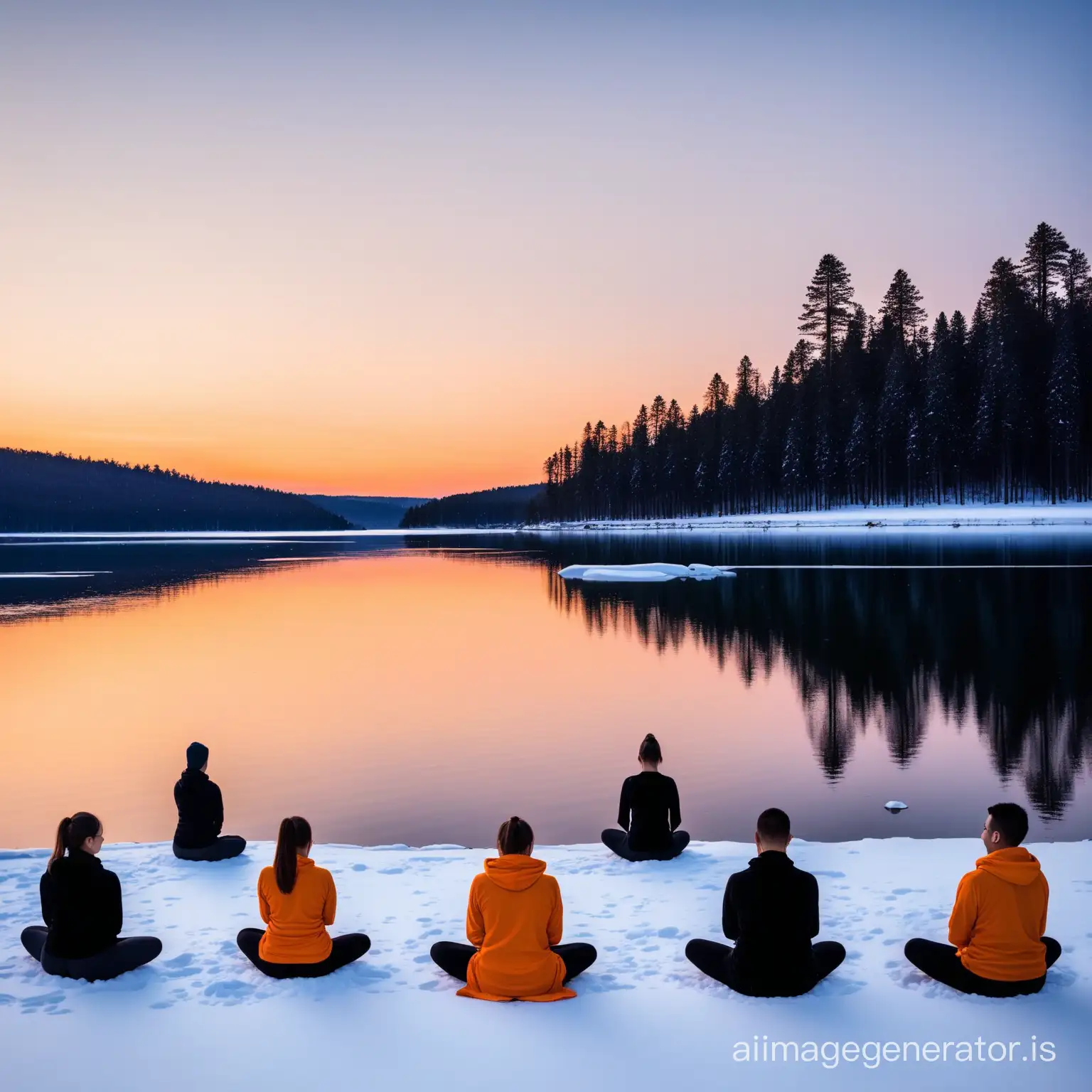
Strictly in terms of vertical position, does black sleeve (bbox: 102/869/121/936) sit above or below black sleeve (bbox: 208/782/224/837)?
above

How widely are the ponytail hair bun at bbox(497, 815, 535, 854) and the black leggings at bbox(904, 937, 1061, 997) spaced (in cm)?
284

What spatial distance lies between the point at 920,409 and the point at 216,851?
99.9m

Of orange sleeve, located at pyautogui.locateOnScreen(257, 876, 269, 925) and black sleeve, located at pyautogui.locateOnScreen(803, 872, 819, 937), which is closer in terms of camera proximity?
black sleeve, located at pyautogui.locateOnScreen(803, 872, 819, 937)

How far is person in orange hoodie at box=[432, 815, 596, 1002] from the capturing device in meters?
5.64

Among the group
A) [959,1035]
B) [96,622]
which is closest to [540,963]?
[959,1035]

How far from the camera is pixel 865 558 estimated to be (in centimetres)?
5791

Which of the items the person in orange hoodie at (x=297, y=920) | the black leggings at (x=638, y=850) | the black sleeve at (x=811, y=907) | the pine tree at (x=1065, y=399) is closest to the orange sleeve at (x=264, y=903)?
the person in orange hoodie at (x=297, y=920)

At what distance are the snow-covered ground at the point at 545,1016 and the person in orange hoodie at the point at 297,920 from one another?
13cm

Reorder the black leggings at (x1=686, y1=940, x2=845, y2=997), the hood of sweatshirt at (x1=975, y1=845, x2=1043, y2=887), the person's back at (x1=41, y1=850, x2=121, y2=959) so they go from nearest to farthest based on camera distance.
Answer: the hood of sweatshirt at (x1=975, y1=845, x2=1043, y2=887)
the black leggings at (x1=686, y1=940, x2=845, y2=997)
the person's back at (x1=41, y1=850, x2=121, y2=959)

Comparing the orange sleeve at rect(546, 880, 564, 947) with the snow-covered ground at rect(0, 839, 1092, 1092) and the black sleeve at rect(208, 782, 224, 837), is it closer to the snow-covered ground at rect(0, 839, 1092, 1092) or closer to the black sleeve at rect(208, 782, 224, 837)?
the snow-covered ground at rect(0, 839, 1092, 1092)

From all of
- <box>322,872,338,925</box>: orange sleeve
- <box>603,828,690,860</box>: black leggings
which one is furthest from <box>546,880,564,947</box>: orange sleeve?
<box>603,828,690,860</box>: black leggings

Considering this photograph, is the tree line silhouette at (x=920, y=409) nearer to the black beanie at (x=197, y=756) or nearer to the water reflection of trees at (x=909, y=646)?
the water reflection of trees at (x=909, y=646)

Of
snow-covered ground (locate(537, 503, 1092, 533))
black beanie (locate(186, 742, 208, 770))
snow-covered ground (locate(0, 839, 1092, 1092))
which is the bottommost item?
snow-covered ground (locate(0, 839, 1092, 1092))

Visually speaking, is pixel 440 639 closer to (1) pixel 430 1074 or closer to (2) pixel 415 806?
(2) pixel 415 806
